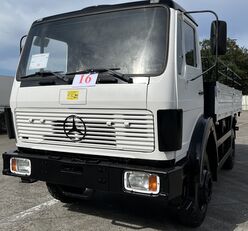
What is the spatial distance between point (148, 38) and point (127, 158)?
1228 mm

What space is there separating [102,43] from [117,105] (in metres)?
0.77

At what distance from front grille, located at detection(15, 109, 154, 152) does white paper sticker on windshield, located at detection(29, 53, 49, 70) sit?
528mm

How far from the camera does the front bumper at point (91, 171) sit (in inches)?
141

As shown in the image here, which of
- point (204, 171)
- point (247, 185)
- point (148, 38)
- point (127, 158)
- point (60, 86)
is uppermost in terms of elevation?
point (148, 38)

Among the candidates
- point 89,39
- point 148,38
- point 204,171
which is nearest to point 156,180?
point 204,171

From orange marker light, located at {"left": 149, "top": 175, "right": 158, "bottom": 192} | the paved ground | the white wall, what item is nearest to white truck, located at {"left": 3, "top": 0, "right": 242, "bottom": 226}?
orange marker light, located at {"left": 149, "top": 175, "right": 158, "bottom": 192}

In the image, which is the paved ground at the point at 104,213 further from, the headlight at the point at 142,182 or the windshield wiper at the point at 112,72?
the windshield wiper at the point at 112,72

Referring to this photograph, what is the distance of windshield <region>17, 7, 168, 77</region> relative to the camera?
3803 millimetres

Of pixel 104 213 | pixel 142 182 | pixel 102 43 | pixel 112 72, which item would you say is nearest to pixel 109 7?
pixel 102 43

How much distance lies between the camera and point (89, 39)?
4.18 metres

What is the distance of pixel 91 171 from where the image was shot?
3850 millimetres

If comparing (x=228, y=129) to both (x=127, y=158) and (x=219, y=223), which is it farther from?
(x=127, y=158)

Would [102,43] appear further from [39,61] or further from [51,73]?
[39,61]

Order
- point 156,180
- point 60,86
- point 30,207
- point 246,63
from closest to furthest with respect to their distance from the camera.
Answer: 1. point 156,180
2. point 60,86
3. point 30,207
4. point 246,63
